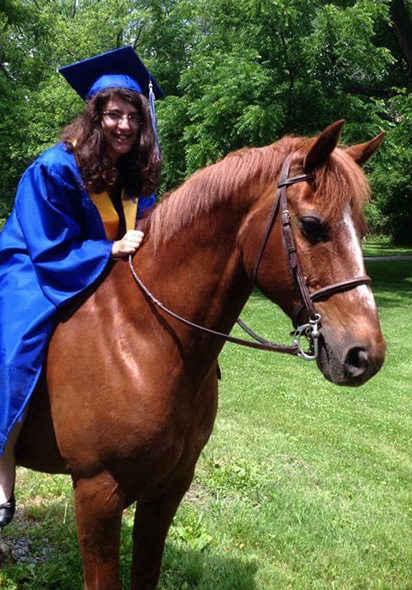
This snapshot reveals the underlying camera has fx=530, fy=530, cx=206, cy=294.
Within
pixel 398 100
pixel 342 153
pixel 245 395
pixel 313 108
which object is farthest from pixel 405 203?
pixel 342 153

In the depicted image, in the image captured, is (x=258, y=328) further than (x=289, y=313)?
Yes

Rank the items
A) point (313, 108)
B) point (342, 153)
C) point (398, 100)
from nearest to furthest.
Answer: point (342, 153) < point (313, 108) < point (398, 100)

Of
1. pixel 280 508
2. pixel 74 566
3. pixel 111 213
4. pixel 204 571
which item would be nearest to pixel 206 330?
pixel 111 213

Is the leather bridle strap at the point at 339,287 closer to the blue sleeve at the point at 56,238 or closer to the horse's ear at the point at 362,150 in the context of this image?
the horse's ear at the point at 362,150

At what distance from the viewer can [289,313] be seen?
1.95 m

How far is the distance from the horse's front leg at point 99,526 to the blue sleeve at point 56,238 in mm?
748

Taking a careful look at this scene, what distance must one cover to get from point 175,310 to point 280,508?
2.57m

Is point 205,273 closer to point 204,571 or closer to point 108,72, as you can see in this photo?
point 108,72

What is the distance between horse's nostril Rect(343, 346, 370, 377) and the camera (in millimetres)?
1732

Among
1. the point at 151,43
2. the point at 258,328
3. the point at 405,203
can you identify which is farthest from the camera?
the point at 405,203

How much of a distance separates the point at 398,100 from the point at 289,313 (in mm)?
14773

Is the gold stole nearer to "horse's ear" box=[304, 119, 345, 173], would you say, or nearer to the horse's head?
the horse's head

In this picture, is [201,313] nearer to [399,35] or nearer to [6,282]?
[6,282]

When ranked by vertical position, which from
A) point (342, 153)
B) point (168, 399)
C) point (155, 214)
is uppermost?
point (342, 153)
